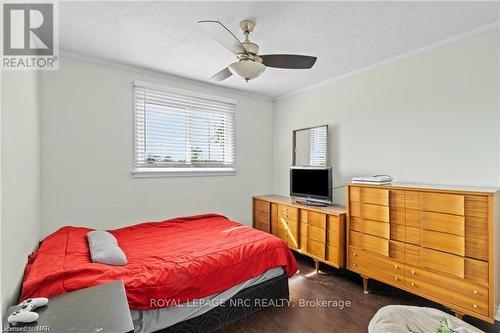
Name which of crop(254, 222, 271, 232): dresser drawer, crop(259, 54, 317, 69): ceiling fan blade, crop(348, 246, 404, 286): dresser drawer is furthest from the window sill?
crop(348, 246, 404, 286): dresser drawer

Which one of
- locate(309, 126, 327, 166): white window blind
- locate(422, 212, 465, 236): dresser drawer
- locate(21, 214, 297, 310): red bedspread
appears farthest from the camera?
locate(309, 126, 327, 166): white window blind

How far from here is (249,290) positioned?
7.23 ft

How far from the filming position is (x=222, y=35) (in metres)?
1.73

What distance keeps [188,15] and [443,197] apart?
8.55 feet

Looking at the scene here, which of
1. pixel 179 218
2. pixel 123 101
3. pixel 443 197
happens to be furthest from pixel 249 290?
pixel 123 101

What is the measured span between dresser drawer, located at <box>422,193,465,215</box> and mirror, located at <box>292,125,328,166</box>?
1503 millimetres

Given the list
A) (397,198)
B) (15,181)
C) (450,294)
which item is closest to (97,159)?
(15,181)

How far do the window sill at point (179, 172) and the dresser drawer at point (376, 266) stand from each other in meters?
2.06

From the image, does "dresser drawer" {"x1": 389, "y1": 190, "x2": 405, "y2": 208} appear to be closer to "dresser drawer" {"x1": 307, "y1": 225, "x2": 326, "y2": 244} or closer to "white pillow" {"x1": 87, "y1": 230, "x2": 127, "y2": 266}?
"dresser drawer" {"x1": 307, "y1": 225, "x2": 326, "y2": 244}

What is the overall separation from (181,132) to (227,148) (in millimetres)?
793

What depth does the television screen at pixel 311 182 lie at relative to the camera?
326cm

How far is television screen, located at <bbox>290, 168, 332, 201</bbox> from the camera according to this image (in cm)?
326

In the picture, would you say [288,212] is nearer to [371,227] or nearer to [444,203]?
[371,227]

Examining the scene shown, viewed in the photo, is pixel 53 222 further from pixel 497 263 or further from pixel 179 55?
pixel 497 263
